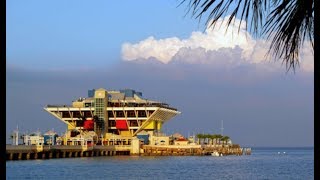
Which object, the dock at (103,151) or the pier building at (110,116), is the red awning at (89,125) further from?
the dock at (103,151)

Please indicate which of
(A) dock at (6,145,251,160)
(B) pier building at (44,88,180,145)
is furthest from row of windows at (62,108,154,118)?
(A) dock at (6,145,251,160)

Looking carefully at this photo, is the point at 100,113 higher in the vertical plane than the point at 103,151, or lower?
higher

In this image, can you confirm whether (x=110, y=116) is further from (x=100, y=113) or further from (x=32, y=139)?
(x=32, y=139)

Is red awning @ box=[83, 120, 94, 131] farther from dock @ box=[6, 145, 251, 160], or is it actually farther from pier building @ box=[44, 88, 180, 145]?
dock @ box=[6, 145, 251, 160]

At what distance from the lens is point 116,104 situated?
140250 mm

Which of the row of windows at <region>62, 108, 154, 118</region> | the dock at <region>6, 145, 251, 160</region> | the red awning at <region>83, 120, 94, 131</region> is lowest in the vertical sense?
the dock at <region>6, 145, 251, 160</region>

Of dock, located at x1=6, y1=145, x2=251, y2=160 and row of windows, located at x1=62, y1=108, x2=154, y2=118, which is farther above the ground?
row of windows, located at x1=62, y1=108, x2=154, y2=118

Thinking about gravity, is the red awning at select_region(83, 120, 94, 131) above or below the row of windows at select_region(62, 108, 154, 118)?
below

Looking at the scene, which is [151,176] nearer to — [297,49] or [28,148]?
[28,148]

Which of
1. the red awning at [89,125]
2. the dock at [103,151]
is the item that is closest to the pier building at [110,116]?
the red awning at [89,125]

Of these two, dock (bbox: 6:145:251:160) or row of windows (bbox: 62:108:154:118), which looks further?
row of windows (bbox: 62:108:154:118)

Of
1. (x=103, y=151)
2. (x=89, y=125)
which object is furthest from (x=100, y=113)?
(x=103, y=151)

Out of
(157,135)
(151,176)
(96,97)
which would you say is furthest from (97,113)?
(151,176)

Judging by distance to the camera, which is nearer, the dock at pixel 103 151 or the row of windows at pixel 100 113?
the dock at pixel 103 151
